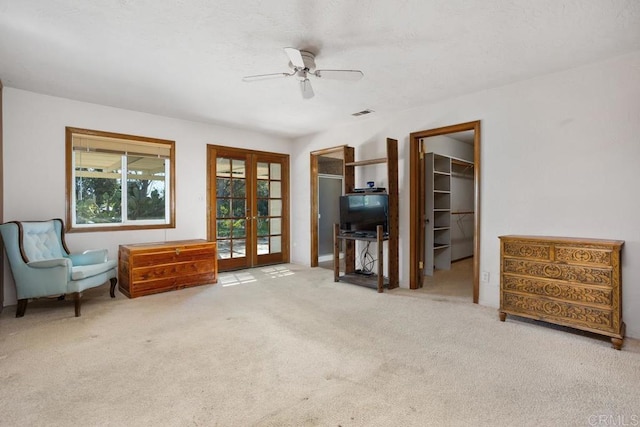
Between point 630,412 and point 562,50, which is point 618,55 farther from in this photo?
point 630,412

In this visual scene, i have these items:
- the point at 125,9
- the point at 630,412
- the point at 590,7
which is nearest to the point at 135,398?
the point at 125,9

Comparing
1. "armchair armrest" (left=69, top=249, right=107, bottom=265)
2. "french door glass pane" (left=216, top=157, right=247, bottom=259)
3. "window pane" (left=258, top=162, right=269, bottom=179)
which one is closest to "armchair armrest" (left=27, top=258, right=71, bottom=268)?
"armchair armrest" (left=69, top=249, right=107, bottom=265)

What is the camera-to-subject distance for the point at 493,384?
1.95m

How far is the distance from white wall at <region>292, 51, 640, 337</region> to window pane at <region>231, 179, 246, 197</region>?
321 cm

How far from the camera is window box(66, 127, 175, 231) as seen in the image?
405 cm

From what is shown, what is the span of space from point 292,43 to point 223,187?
326 centimetres

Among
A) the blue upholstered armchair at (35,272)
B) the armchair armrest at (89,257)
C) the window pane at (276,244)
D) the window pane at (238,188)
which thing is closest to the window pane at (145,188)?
the armchair armrest at (89,257)

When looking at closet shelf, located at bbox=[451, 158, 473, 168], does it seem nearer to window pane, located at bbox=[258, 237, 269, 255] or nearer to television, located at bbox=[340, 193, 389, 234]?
television, located at bbox=[340, 193, 389, 234]

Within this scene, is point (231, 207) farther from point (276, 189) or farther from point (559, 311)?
point (559, 311)

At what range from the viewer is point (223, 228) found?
5348 mm

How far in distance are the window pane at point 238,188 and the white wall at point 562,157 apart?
3.21 metres

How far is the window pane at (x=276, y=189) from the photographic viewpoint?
6.00m

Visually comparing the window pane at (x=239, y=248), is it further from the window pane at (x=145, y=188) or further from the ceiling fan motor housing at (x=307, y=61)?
the ceiling fan motor housing at (x=307, y=61)

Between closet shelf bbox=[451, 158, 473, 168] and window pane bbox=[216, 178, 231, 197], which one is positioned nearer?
window pane bbox=[216, 178, 231, 197]
